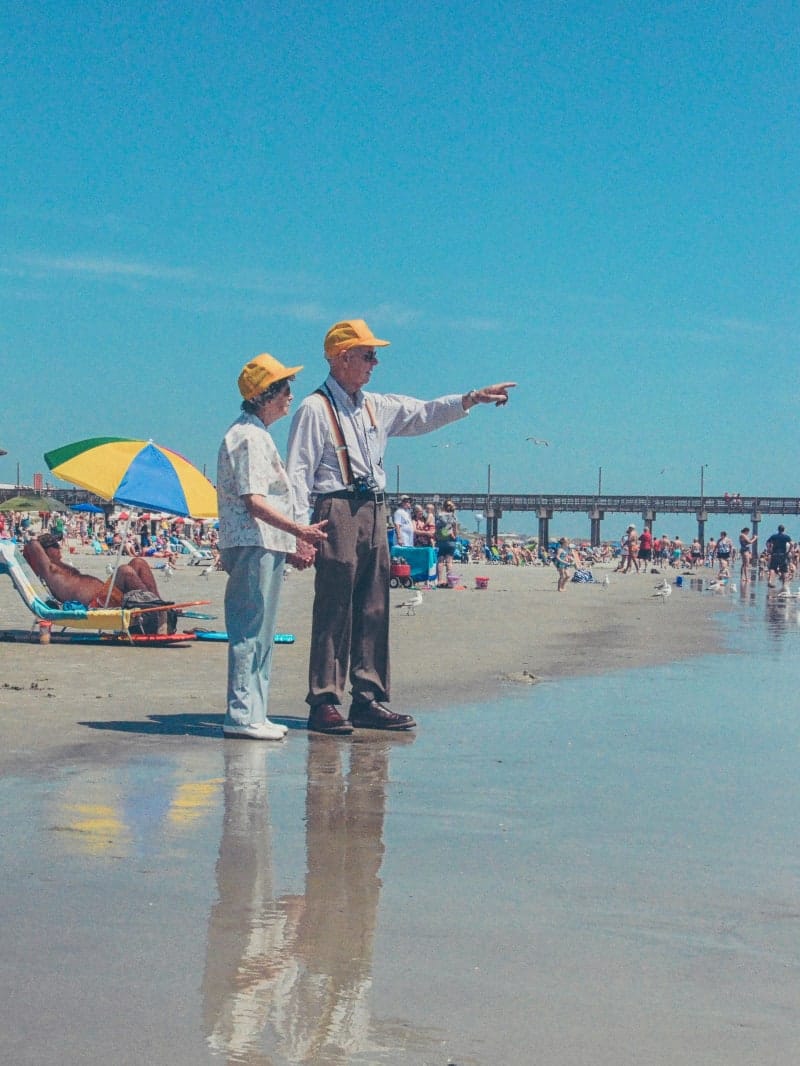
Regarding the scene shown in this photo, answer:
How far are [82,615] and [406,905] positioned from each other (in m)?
8.02

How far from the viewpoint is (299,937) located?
3.17m

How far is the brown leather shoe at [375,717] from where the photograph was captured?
261 inches

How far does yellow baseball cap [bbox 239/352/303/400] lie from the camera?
255 inches

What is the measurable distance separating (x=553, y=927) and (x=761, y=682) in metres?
6.41

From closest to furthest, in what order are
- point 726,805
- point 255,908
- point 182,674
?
point 255,908, point 726,805, point 182,674

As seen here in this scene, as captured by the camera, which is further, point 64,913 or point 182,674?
point 182,674

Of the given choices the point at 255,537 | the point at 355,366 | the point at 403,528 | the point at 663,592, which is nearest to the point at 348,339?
the point at 355,366

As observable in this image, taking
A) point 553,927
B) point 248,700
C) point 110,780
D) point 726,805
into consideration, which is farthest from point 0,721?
point 553,927

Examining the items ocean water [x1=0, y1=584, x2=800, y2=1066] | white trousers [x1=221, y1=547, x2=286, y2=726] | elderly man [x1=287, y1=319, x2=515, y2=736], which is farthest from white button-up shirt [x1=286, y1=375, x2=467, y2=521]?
ocean water [x1=0, y1=584, x2=800, y2=1066]

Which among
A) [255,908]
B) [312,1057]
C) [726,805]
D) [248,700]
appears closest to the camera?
[312,1057]

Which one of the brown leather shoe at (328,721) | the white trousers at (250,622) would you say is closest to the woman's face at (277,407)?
the white trousers at (250,622)

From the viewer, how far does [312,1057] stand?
244cm

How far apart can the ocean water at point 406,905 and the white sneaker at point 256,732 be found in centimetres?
7

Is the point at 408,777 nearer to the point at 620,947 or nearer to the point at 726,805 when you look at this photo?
the point at 726,805
